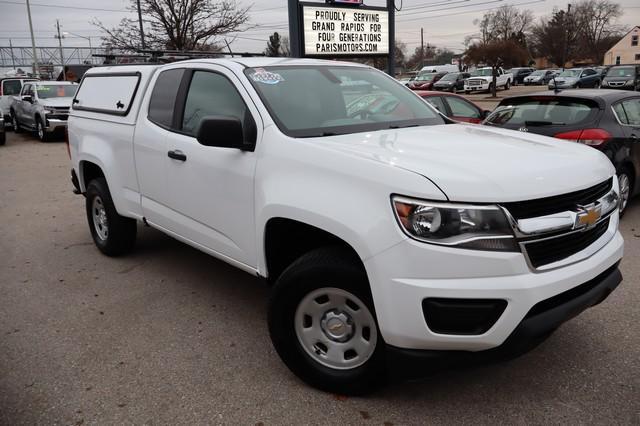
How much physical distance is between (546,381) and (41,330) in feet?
11.1

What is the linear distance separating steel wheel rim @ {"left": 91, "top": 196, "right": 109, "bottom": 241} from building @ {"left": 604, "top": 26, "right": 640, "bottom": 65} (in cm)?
9752

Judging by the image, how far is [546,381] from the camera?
3041mm

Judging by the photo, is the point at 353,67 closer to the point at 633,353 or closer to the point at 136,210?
the point at 136,210

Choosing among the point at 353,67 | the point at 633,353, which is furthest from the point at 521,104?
the point at 633,353

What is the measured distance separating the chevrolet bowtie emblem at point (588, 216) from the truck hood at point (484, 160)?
0.12 m

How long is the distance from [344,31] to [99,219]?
825cm

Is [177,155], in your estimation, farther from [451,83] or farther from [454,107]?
[451,83]

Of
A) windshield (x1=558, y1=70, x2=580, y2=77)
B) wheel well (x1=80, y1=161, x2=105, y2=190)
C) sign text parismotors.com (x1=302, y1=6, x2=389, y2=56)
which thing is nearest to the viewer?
wheel well (x1=80, y1=161, x2=105, y2=190)

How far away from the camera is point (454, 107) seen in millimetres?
9281

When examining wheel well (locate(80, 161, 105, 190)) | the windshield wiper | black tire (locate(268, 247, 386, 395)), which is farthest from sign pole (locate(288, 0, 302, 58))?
black tire (locate(268, 247, 386, 395))

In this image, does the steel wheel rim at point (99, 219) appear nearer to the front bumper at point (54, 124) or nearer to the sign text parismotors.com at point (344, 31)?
the sign text parismotors.com at point (344, 31)

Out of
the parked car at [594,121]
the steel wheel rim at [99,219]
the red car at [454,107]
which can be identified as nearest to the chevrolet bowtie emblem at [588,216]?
the parked car at [594,121]

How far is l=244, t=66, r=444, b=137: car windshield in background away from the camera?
3.38m

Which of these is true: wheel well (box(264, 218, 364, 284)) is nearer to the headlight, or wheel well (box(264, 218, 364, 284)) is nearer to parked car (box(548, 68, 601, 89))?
the headlight
